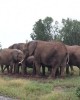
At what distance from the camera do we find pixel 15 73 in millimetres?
22594

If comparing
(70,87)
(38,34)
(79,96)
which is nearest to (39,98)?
(79,96)

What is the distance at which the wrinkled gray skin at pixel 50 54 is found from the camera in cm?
2039

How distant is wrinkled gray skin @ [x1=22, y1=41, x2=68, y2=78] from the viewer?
20.4 metres

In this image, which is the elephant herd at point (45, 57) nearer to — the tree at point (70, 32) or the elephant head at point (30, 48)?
the elephant head at point (30, 48)

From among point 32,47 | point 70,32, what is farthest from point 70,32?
point 32,47

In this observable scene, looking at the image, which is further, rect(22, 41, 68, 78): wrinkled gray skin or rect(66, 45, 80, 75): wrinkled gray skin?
rect(66, 45, 80, 75): wrinkled gray skin

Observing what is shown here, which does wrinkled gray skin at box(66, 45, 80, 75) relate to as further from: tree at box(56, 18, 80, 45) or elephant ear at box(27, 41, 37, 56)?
tree at box(56, 18, 80, 45)

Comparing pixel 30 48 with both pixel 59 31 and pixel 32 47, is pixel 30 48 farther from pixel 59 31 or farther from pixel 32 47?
pixel 59 31

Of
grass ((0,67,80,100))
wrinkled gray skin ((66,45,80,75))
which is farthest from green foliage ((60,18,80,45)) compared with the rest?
grass ((0,67,80,100))

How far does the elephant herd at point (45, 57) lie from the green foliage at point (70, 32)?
105 ft

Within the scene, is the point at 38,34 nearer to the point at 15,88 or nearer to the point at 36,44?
the point at 36,44

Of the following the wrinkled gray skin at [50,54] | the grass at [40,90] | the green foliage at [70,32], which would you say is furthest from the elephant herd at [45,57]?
the green foliage at [70,32]

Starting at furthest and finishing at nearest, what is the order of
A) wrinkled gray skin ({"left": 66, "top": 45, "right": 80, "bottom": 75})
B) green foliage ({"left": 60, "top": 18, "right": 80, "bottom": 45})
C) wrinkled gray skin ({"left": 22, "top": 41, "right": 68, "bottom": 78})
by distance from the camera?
green foliage ({"left": 60, "top": 18, "right": 80, "bottom": 45}) → wrinkled gray skin ({"left": 66, "top": 45, "right": 80, "bottom": 75}) → wrinkled gray skin ({"left": 22, "top": 41, "right": 68, "bottom": 78})

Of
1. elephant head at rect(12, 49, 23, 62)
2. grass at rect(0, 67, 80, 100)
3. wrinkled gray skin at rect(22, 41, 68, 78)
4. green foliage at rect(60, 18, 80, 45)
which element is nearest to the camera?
grass at rect(0, 67, 80, 100)
